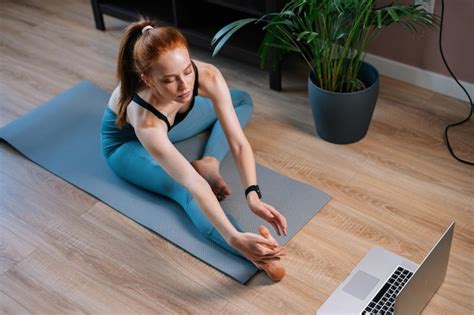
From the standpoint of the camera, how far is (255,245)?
5.72ft

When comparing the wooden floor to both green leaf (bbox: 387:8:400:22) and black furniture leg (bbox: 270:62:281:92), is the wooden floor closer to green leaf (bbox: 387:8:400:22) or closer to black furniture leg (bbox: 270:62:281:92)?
black furniture leg (bbox: 270:62:281:92)

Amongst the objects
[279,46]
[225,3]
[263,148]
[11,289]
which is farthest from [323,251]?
[225,3]

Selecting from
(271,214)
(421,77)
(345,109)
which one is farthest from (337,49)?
(271,214)

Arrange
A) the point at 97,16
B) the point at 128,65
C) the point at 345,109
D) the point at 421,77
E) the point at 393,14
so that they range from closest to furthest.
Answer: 1. the point at 128,65
2. the point at 393,14
3. the point at 345,109
4. the point at 421,77
5. the point at 97,16

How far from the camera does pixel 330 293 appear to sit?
186cm

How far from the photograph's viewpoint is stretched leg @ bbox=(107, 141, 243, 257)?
6.66ft

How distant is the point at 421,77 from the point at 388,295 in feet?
3.55

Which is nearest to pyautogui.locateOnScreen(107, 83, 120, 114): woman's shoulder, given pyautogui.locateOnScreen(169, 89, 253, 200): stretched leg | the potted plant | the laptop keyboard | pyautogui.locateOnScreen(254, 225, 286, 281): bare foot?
pyautogui.locateOnScreen(169, 89, 253, 200): stretched leg

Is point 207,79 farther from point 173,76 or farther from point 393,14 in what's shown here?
point 393,14

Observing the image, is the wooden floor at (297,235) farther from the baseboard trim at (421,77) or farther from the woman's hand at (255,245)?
the woman's hand at (255,245)

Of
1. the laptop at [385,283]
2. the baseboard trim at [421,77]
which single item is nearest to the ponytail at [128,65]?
the laptop at [385,283]

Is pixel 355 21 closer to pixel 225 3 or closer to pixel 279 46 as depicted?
pixel 279 46

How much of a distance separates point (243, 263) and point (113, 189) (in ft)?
1.83

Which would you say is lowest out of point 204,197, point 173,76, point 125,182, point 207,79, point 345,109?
point 125,182
